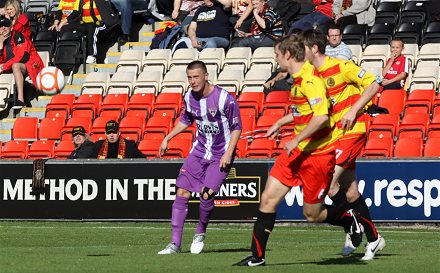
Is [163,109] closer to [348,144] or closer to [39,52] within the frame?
[39,52]

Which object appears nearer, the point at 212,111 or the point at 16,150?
the point at 212,111

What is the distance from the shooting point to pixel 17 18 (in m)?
25.2

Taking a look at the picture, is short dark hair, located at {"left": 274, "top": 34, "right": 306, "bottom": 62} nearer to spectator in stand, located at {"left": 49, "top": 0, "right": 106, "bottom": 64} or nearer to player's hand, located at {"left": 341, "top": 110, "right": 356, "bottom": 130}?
player's hand, located at {"left": 341, "top": 110, "right": 356, "bottom": 130}

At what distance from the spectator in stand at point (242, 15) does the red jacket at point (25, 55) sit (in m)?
4.10

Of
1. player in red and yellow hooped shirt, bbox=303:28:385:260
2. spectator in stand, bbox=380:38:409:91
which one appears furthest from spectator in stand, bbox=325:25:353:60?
player in red and yellow hooped shirt, bbox=303:28:385:260

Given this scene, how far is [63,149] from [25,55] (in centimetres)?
320

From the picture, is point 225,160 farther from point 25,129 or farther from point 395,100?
point 25,129

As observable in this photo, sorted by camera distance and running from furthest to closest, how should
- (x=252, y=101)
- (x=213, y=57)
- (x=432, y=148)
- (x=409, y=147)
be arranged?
(x=213, y=57) → (x=252, y=101) → (x=409, y=147) → (x=432, y=148)

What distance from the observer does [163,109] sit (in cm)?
2272

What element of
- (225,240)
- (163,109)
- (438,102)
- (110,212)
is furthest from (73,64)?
(225,240)

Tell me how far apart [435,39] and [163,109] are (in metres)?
5.36

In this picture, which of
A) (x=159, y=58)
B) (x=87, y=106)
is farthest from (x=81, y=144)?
(x=159, y=58)

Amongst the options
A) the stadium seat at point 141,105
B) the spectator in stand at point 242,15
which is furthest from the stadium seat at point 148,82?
the spectator in stand at point 242,15

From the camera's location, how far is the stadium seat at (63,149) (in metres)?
22.0
